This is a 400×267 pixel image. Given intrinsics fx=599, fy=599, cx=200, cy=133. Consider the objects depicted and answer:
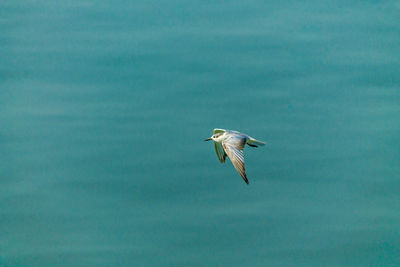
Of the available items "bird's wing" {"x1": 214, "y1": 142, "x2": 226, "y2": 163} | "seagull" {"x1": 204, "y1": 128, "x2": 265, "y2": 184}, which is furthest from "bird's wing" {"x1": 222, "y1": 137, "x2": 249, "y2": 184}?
"bird's wing" {"x1": 214, "y1": 142, "x2": 226, "y2": 163}

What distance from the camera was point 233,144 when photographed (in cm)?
2189

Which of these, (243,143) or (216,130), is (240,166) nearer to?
(243,143)

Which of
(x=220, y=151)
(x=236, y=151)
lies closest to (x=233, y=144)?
(x=236, y=151)

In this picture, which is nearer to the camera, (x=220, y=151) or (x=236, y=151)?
(x=236, y=151)

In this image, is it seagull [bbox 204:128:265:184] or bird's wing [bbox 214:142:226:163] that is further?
bird's wing [bbox 214:142:226:163]

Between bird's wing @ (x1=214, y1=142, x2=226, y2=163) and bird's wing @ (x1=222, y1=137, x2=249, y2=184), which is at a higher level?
bird's wing @ (x1=214, y1=142, x2=226, y2=163)

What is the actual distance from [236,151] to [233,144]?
1.88ft

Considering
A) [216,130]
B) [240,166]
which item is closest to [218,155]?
[216,130]

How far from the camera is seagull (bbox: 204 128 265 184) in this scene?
67.4 ft

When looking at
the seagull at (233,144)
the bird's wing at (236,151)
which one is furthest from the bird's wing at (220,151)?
the bird's wing at (236,151)

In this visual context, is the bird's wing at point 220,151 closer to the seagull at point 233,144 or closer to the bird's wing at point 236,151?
the seagull at point 233,144

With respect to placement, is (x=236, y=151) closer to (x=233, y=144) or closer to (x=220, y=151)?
(x=233, y=144)

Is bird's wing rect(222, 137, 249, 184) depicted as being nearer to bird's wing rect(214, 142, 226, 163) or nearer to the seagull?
the seagull

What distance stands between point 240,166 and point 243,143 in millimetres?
2176
